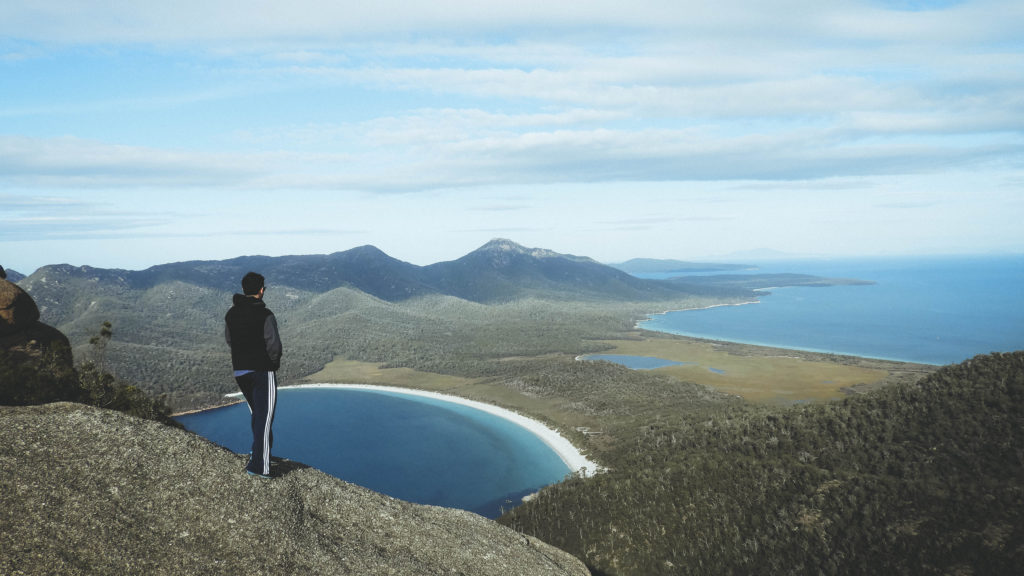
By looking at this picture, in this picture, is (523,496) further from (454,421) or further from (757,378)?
(757,378)

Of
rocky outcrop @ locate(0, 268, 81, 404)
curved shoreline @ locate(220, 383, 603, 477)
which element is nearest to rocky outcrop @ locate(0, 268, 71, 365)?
rocky outcrop @ locate(0, 268, 81, 404)

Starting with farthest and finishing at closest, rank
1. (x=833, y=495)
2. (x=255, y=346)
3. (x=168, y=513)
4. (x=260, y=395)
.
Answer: (x=833, y=495) → (x=260, y=395) → (x=255, y=346) → (x=168, y=513)

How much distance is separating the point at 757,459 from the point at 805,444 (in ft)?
15.9

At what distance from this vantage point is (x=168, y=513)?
1256cm

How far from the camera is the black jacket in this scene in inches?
499

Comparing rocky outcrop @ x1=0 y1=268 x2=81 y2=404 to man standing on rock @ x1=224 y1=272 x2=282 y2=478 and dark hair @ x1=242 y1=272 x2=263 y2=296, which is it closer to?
man standing on rock @ x1=224 y1=272 x2=282 y2=478

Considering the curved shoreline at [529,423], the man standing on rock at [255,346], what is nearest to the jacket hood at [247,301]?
the man standing on rock at [255,346]

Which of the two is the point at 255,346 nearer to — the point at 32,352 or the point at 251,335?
the point at 251,335

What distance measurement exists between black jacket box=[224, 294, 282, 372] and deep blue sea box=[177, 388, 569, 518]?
190 feet

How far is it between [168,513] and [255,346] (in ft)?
14.5

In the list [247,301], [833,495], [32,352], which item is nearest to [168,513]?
[247,301]

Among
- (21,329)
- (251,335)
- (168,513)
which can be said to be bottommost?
(168,513)

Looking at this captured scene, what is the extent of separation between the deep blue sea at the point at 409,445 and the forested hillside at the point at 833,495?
20827mm

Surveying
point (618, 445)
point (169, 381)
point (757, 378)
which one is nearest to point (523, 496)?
point (618, 445)
